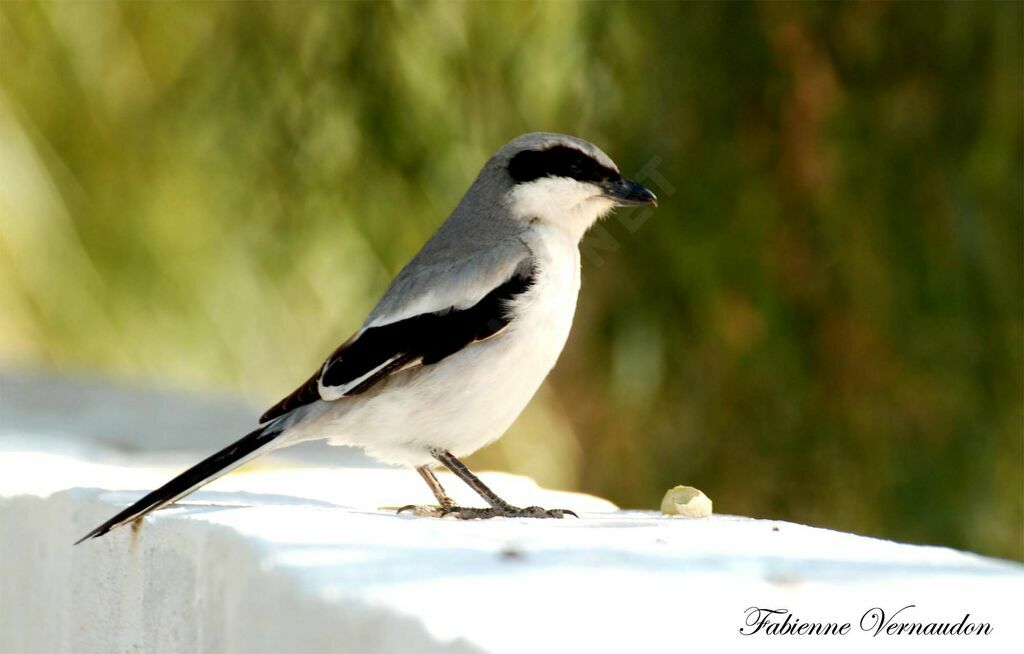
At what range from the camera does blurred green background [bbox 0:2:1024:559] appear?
13.1 ft

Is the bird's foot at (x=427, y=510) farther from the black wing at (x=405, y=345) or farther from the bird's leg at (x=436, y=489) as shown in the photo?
the black wing at (x=405, y=345)

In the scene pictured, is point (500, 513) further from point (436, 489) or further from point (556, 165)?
point (556, 165)

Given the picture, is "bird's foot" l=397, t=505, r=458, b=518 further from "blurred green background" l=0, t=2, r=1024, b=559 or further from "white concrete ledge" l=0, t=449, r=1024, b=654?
"blurred green background" l=0, t=2, r=1024, b=559

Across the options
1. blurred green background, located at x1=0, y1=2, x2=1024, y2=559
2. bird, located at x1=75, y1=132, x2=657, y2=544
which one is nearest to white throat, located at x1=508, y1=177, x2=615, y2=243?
bird, located at x1=75, y1=132, x2=657, y2=544

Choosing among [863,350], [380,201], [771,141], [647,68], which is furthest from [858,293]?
[380,201]

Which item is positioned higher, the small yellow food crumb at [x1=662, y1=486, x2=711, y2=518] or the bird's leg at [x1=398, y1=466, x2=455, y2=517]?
the bird's leg at [x1=398, y1=466, x2=455, y2=517]

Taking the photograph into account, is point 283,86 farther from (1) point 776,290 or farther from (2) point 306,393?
(2) point 306,393

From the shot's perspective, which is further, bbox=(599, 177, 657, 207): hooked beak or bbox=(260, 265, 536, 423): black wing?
bbox=(599, 177, 657, 207): hooked beak

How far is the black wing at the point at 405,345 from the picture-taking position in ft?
8.20

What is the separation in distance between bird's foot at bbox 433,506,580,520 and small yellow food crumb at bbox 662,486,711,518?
0.16m

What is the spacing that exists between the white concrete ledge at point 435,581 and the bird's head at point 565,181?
64 cm

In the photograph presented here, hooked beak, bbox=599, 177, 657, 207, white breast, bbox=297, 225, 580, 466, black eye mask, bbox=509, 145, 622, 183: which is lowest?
white breast, bbox=297, 225, 580, 466

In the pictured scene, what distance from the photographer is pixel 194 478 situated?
7.20 ft

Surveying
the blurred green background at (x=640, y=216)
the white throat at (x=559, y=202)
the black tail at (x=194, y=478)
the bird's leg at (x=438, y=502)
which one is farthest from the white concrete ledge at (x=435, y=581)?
the blurred green background at (x=640, y=216)
